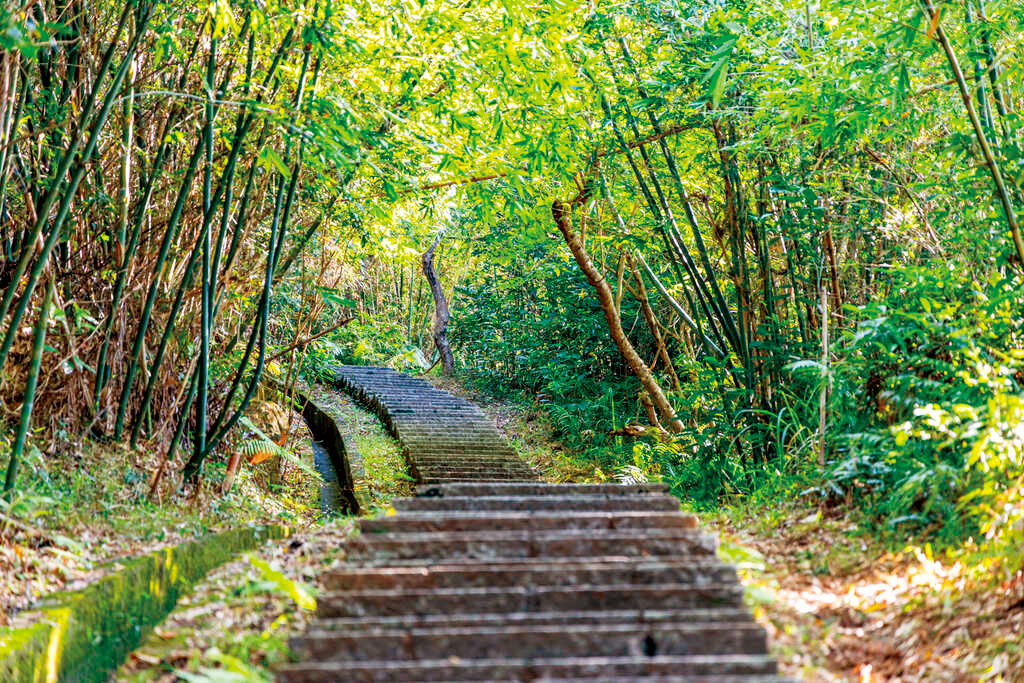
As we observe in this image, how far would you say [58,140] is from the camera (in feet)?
15.3

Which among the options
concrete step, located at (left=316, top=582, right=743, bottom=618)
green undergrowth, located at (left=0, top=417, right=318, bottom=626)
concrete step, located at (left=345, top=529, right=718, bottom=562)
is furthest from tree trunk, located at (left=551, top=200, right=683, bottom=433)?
concrete step, located at (left=316, top=582, right=743, bottom=618)

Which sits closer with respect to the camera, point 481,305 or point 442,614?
point 442,614

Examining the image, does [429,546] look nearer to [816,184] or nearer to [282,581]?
[282,581]

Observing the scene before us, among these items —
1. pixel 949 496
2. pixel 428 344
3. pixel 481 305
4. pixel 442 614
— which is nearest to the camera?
pixel 442 614

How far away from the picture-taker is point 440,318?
48.8 ft

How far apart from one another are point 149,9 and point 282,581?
269 centimetres

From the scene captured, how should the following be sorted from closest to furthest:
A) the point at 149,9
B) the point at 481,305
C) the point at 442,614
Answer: the point at 442,614, the point at 149,9, the point at 481,305

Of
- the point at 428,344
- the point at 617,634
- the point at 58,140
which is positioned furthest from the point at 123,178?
the point at 428,344

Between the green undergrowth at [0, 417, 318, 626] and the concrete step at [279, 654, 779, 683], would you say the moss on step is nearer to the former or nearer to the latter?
the green undergrowth at [0, 417, 318, 626]

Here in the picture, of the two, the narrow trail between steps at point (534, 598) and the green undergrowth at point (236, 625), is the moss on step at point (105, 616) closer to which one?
the green undergrowth at point (236, 625)

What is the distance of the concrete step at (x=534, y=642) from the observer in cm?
225

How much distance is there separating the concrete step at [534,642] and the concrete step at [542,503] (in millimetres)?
1026

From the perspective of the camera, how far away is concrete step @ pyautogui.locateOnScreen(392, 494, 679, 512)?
10.9 feet

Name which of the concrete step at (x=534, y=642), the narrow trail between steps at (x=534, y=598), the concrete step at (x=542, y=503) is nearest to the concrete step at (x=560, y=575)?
the narrow trail between steps at (x=534, y=598)
